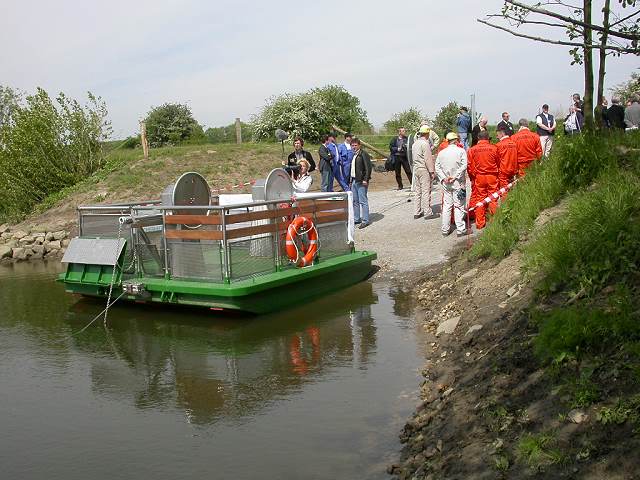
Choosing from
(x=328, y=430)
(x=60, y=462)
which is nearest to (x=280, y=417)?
(x=328, y=430)

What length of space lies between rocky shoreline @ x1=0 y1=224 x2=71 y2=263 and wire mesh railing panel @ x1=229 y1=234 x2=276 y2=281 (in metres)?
11.8

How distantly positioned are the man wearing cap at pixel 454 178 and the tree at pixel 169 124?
36.6 metres

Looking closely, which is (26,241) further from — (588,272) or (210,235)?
(588,272)

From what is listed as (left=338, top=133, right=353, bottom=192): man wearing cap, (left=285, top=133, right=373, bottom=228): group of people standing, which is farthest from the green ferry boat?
(left=338, top=133, right=353, bottom=192): man wearing cap

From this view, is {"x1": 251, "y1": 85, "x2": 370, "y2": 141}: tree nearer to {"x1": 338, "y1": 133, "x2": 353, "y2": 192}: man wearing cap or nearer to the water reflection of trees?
{"x1": 338, "y1": 133, "x2": 353, "y2": 192}: man wearing cap

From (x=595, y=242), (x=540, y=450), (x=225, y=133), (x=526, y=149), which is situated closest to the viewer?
(x=540, y=450)

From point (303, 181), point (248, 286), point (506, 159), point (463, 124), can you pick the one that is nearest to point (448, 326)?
point (248, 286)

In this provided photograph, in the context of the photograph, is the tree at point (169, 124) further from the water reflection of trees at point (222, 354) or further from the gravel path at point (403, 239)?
the water reflection of trees at point (222, 354)

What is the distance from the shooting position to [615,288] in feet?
21.8

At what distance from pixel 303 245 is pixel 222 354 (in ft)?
10.4

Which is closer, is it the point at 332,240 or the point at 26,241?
the point at 332,240

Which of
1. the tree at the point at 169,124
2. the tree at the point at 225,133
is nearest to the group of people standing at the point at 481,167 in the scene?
the tree at the point at 225,133

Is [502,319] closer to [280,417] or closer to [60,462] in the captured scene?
[280,417]

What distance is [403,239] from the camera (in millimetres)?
16188
